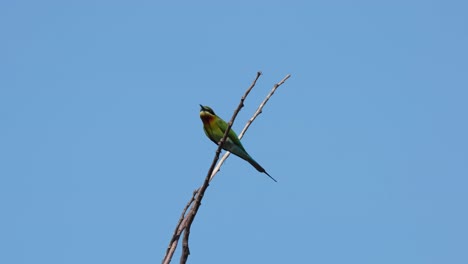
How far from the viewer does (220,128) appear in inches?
254

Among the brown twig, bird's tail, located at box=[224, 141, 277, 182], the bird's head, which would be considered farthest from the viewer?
the bird's head

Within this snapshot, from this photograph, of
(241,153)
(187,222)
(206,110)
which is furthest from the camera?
(206,110)

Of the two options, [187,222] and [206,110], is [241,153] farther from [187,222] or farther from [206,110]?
[187,222]

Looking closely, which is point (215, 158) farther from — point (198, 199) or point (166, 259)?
point (166, 259)

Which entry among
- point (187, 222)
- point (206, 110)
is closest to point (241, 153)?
point (206, 110)

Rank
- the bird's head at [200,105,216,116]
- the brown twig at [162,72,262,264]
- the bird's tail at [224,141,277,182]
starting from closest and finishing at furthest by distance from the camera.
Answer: the brown twig at [162,72,262,264] < the bird's tail at [224,141,277,182] < the bird's head at [200,105,216,116]

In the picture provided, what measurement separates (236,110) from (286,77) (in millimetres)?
697

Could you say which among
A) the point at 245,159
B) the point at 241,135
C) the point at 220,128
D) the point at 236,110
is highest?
the point at 220,128

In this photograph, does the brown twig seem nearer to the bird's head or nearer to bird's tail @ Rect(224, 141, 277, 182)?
bird's tail @ Rect(224, 141, 277, 182)

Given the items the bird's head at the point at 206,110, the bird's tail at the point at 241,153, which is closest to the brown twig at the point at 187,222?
the bird's tail at the point at 241,153

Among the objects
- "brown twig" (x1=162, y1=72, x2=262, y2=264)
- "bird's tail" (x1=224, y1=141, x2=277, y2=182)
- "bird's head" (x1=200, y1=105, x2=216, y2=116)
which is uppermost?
"bird's head" (x1=200, y1=105, x2=216, y2=116)

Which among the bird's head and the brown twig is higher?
the bird's head

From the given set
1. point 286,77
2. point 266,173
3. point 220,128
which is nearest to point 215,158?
point 286,77

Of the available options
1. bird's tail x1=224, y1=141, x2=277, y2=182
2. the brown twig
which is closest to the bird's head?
bird's tail x1=224, y1=141, x2=277, y2=182
